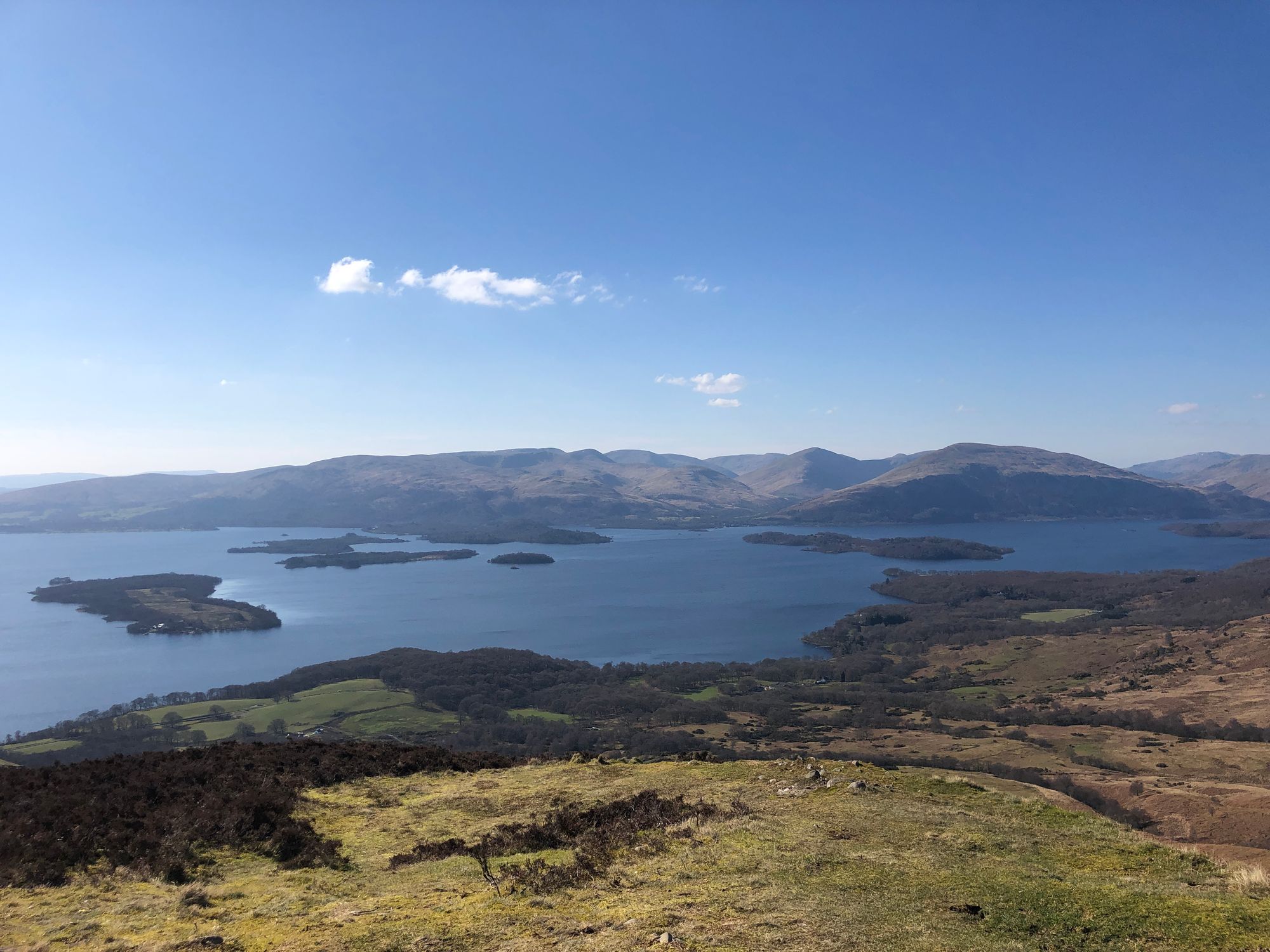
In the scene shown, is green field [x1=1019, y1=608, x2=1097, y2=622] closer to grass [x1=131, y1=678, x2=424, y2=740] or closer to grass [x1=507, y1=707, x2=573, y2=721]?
grass [x1=507, y1=707, x2=573, y2=721]

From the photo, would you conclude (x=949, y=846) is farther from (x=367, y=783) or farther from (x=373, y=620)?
(x=373, y=620)

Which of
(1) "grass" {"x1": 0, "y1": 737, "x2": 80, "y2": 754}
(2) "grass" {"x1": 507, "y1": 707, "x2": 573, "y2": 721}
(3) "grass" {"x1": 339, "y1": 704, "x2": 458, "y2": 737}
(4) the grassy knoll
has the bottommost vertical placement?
(2) "grass" {"x1": 507, "y1": 707, "x2": 573, "y2": 721}

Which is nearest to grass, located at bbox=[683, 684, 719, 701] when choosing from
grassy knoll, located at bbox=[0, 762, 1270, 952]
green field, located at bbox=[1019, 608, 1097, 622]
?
green field, located at bbox=[1019, 608, 1097, 622]

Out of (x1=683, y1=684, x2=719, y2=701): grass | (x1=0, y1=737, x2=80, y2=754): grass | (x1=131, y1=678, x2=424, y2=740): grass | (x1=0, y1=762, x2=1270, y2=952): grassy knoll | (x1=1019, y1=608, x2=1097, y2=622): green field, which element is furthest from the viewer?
(x1=1019, y1=608, x2=1097, y2=622): green field

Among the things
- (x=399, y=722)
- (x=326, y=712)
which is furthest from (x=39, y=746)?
(x=399, y=722)

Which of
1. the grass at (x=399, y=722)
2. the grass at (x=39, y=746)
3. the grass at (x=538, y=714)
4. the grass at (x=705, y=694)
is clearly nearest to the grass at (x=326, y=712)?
the grass at (x=399, y=722)

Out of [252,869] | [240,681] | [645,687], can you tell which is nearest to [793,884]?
[252,869]
